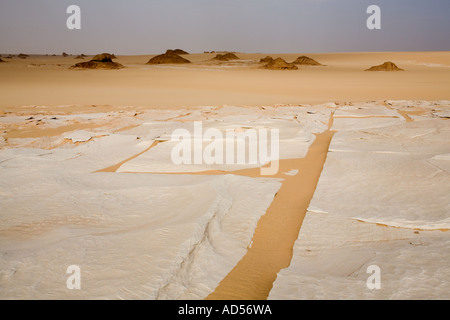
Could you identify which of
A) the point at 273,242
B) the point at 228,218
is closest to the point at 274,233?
the point at 273,242

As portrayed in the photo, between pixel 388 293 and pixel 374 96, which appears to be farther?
pixel 374 96

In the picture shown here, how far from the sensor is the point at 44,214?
1.89 m

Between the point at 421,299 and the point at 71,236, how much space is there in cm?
147

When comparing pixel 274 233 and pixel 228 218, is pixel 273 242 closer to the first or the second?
pixel 274 233

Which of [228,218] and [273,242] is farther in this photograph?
[228,218]

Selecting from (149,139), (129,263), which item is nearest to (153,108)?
(149,139)

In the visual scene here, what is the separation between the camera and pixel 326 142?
3529mm
